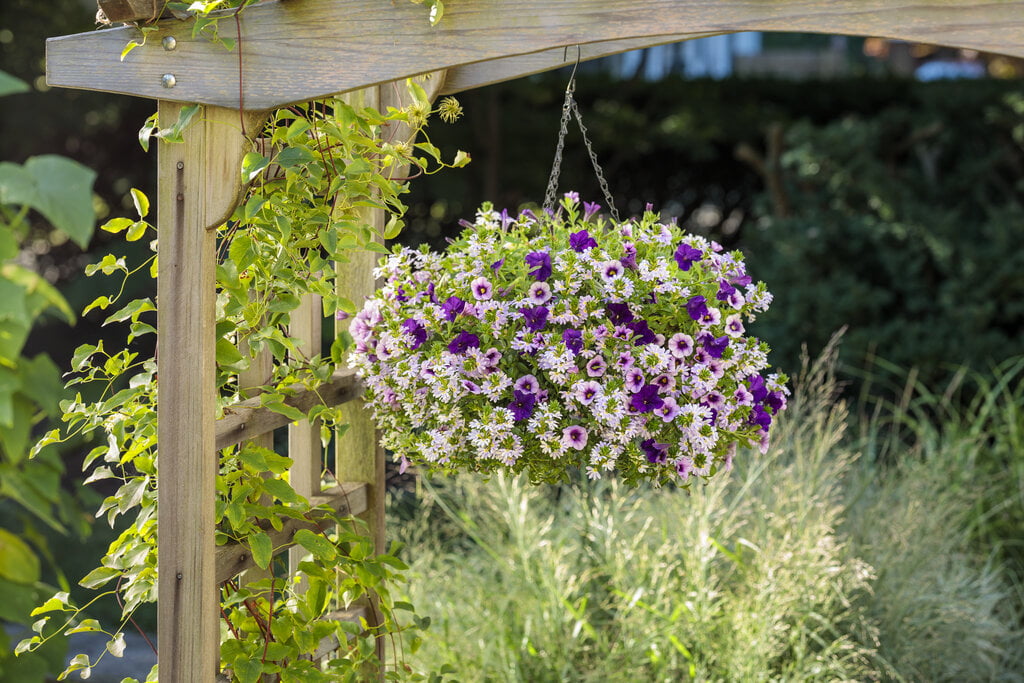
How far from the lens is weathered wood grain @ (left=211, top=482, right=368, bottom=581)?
1723 millimetres

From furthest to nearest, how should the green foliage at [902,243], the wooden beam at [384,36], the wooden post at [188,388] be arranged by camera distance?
1. the green foliage at [902,243]
2. the wooden post at [188,388]
3. the wooden beam at [384,36]

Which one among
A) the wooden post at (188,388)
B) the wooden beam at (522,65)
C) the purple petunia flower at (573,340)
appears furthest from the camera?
the wooden beam at (522,65)

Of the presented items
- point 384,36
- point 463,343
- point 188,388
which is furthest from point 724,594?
point 384,36

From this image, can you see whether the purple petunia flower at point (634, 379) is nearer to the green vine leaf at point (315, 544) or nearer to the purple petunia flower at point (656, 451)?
the purple petunia flower at point (656, 451)

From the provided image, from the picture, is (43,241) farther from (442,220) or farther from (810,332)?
(810,332)

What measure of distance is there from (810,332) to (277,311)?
3.48m

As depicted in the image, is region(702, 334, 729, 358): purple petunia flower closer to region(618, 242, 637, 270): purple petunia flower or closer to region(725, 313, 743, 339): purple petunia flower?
region(725, 313, 743, 339): purple petunia flower

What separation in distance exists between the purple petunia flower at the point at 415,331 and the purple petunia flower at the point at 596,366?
11.5 inches

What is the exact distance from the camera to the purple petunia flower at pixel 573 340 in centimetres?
169

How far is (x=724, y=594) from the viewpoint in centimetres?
267

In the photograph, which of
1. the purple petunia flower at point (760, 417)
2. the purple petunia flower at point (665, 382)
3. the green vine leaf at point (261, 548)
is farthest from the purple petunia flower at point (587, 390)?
the green vine leaf at point (261, 548)

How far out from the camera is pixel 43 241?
5.47 metres

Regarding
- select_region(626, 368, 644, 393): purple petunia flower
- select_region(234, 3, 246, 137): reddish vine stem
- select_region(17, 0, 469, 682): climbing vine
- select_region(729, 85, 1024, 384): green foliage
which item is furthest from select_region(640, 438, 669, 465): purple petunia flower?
select_region(729, 85, 1024, 384): green foliage

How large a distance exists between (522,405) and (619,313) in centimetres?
23
